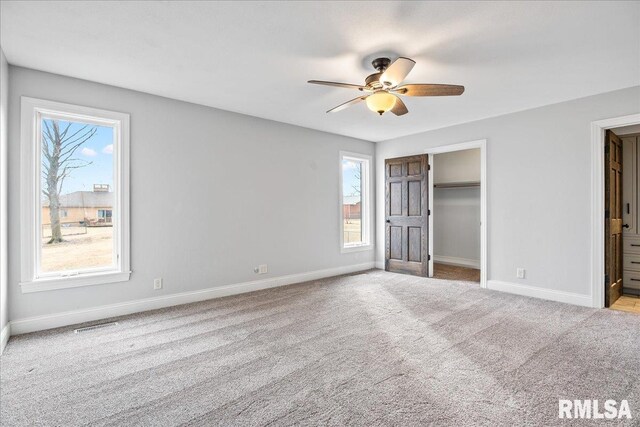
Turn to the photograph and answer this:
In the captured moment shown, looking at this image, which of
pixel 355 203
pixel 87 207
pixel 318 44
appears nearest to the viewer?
pixel 318 44

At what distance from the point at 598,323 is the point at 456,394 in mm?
2292

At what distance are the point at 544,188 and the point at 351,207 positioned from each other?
3.03m

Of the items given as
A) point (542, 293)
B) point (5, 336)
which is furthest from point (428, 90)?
point (5, 336)

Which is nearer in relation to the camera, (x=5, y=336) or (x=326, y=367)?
(x=326, y=367)

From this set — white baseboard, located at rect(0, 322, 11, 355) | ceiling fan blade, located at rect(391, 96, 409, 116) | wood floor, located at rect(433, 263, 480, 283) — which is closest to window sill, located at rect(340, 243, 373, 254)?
wood floor, located at rect(433, 263, 480, 283)

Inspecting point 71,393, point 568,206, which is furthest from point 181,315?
point 568,206

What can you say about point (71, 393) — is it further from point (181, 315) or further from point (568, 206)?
point (568, 206)

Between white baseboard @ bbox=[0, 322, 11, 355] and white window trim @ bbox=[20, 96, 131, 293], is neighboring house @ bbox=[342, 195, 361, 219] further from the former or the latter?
white baseboard @ bbox=[0, 322, 11, 355]

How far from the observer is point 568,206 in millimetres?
3887

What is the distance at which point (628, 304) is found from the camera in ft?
12.7

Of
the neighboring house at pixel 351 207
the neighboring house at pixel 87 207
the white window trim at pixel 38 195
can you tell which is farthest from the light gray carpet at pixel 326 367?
the neighboring house at pixel 351 207

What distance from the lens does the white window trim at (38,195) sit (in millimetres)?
2961

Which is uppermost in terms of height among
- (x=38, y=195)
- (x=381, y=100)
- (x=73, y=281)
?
(x=381, y=100)

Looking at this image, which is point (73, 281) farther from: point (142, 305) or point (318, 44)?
point (318, 44)
